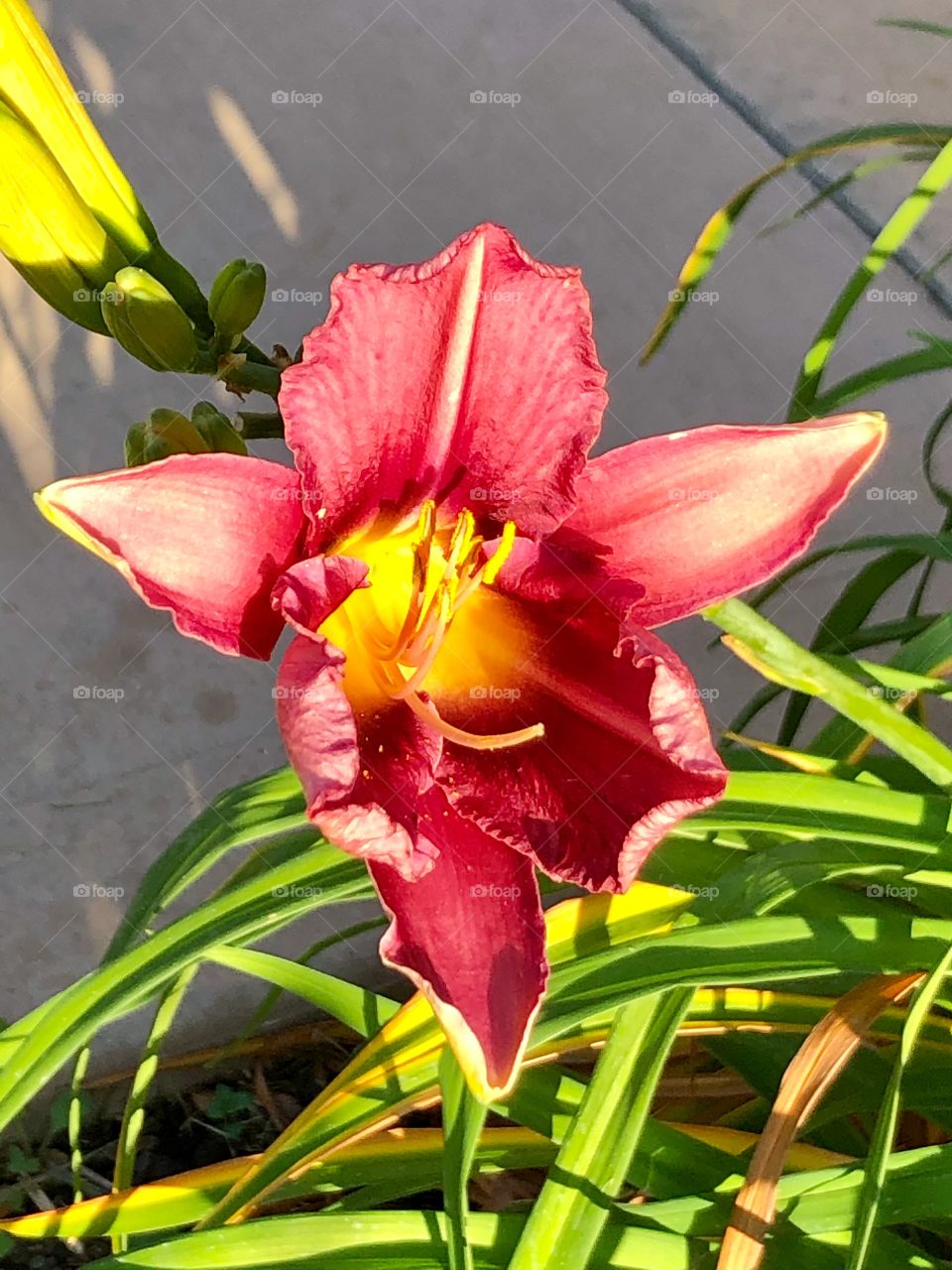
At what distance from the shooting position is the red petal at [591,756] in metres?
0.42

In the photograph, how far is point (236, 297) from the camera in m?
0.48

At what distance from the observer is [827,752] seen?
672mm

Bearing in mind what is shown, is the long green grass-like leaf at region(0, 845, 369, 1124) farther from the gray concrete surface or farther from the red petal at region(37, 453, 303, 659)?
the gray concrete surface

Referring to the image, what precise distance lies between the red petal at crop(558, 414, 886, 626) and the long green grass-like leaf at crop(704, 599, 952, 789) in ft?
0.05

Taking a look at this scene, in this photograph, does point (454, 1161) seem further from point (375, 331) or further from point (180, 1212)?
point (375, 331)

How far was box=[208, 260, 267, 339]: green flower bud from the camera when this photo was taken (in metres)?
0.47

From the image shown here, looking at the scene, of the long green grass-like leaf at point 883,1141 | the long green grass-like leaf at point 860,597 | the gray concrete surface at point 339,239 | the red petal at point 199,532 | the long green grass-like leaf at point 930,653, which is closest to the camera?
the red petal at point 199,532

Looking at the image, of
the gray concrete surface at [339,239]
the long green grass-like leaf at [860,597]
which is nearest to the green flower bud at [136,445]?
the long green grass-like leaf at [860,597]

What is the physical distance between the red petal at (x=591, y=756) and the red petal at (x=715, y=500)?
3cm

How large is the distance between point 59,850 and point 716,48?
1.09 m

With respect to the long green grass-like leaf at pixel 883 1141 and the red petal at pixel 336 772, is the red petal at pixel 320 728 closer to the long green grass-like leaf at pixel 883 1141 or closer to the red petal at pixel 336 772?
the red petal at pixel 336 772

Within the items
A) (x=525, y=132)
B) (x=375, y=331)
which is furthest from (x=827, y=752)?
(x=525, y=132)

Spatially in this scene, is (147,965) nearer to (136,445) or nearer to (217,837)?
(217,837)

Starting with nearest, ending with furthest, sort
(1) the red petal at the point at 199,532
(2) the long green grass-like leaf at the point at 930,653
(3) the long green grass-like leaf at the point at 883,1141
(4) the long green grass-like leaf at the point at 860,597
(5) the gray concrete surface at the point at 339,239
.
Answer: (1) the red petal at the point at 199,532 < (3) the long green grass-like leaf at the point at 883,1141 < (2) the long green grass-like leaf at the point at 930,653 < (4) the long green grass-like leaf at the point at 860,597 < (5) the gray concrete surface at the point at 339,239
